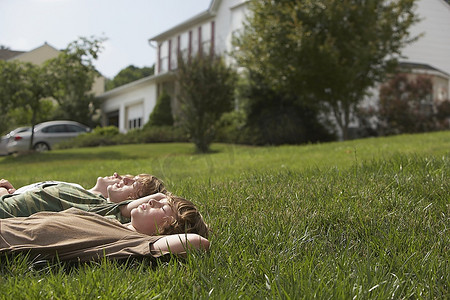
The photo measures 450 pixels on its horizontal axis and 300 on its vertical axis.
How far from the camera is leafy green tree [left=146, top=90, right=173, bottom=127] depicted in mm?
27944

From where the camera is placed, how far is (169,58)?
32.1 m

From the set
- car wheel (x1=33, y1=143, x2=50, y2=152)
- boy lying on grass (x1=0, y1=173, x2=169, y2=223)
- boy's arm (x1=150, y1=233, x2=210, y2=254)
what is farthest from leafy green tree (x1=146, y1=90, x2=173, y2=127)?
boy's arm (x1=150, y1=233, x2=210, y2=254)

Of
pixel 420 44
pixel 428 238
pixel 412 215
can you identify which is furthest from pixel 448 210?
pixel 420 44

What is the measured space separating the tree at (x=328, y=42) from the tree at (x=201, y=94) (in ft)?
7.68

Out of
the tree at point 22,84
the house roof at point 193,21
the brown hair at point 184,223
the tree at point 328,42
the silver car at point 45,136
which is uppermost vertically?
the house roof at point 193,21

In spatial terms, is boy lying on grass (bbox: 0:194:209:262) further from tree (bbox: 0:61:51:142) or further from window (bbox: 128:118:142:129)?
window (bbox: 128:118:142:129)

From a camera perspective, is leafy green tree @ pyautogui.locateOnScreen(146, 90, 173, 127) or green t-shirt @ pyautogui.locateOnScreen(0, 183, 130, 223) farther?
leafy green tree @ pyautogui.locateOnScreen(146, 90, 173, 127)

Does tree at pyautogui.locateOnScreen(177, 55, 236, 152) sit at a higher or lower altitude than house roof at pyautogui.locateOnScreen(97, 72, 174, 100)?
lower

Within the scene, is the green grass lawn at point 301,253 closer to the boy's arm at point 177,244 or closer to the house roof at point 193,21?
the boy's arm at point 177,244

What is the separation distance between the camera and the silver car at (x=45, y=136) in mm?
21047

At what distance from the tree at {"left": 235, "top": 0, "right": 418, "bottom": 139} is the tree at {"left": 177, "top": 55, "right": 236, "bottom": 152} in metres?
2.34

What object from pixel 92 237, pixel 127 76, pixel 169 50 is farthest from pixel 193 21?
pixel 127 76

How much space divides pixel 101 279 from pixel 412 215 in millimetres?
1982

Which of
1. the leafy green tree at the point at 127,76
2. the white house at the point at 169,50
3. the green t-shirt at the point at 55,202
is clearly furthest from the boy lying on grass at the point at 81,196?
the leafy green tree at the point at 127,76
